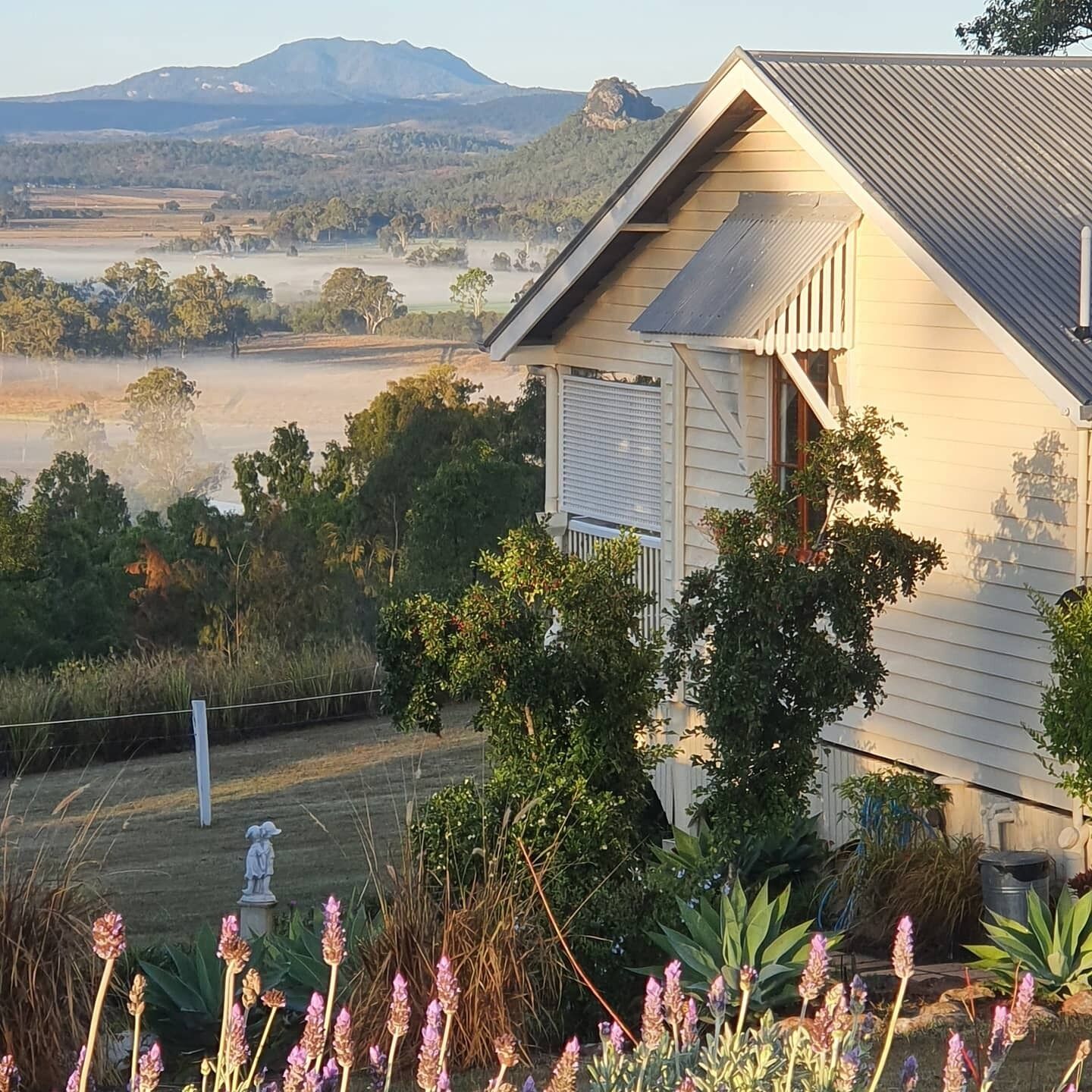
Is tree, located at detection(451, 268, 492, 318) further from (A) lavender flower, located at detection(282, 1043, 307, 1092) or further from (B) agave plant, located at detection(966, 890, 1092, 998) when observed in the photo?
(A) lavender flower, located at detection(282, 1043, 307, 1092)

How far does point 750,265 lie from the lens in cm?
1224

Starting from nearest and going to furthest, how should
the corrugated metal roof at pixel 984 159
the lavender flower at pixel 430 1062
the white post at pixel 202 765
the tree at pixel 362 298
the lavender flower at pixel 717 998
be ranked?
the lavender flower at pixel 430 1062 < the lavender flower at pixel 717 998 < the corrugated metal roof at pixel 984 159 < the white post at pixel 202 765 < the tree at pixel 362 298

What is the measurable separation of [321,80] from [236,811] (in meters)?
123

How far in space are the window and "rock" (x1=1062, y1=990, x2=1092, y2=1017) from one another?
4262 mm

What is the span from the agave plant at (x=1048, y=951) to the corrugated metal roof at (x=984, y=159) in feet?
8.22

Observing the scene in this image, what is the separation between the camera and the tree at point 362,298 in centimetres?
8544

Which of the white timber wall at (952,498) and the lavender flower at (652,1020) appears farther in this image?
the white timber wall at (952,498)

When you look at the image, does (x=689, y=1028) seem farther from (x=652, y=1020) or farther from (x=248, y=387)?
(x=248, y=387)

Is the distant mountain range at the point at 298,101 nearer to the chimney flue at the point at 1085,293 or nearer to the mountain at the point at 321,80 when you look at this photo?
the mountain at the point at 321,80

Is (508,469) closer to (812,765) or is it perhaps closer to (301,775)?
(301,775)

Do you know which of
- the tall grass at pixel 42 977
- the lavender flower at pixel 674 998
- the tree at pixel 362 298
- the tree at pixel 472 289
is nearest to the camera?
the lavender flower at pixel 674 998

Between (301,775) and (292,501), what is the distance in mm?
13409

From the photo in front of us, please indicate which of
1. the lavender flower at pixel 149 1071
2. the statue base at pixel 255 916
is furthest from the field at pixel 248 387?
the lavender flower at pixel 149 1071

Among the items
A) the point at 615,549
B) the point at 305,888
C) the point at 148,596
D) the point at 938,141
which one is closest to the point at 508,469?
the point at 148,596
